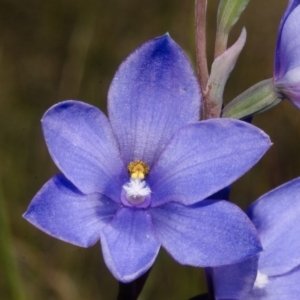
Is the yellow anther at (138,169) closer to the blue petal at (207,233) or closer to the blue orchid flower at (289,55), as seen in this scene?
the blue petal at (207,233)

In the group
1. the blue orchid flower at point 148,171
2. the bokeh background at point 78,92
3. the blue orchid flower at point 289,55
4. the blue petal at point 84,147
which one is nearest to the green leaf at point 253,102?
the blue orchid flower at point 289,55

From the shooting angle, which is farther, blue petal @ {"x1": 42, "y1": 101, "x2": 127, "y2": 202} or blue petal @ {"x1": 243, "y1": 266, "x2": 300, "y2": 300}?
blue petal @ {"x1": 243, "y1": 266, "x2": 300, "y2": 300}

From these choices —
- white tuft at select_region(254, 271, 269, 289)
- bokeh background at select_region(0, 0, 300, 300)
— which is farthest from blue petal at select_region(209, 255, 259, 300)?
bokeh background at select_region(0, 0, 300, 300)

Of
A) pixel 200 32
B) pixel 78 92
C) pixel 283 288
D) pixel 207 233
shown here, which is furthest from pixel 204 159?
pixel 78 92

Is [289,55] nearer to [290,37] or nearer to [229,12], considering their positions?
A: [290,37]

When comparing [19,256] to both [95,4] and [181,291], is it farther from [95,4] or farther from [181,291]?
[95,4]

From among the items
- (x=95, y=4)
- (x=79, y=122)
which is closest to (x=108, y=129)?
(x=79, y=122)

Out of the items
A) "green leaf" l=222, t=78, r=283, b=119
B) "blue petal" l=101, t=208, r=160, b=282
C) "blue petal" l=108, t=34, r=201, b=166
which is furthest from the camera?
"green leaf" l=222, t=78, r=283, b=119

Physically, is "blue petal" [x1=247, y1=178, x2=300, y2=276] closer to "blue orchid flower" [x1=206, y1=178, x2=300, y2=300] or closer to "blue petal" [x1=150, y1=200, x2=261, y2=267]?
"blue orchid flower" [x1=206, y1=178, x2=300, y2=300]
